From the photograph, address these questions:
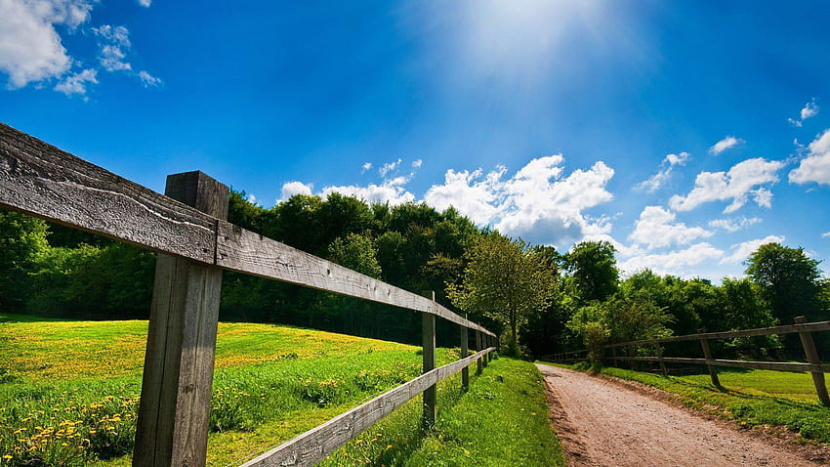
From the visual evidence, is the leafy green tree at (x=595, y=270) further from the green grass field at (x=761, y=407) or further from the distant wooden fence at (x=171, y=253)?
the distant wooden fence at (x=171, y=253)

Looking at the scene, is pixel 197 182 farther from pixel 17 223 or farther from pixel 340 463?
pixel 17 223

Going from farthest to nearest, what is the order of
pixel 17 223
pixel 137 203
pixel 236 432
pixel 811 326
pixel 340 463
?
1. pixel 17 223
2. pixel 811 326
3. pixel 236 432
4. pixel 340 463
5. pixel 137 203

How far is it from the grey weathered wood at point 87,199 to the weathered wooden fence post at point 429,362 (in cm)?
387

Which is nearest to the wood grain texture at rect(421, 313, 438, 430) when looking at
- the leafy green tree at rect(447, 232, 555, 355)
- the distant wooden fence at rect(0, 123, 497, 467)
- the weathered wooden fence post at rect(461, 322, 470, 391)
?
the weathered wooden fence post at rect(461, 322, 470, 391)

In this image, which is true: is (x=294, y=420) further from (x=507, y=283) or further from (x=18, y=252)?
(x=507, y=283)

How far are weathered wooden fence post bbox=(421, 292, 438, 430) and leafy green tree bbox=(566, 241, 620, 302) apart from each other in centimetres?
5171

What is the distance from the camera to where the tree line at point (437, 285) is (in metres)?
22.1

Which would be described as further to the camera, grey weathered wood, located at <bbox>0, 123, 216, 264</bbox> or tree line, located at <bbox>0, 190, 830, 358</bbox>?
tree line, located at <bbox>0, 190, 830, 358</bbox>

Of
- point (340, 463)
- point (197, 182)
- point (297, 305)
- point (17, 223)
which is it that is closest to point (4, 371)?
point (17, 223)

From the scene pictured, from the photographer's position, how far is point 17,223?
1343cm

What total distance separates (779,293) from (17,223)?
6390 centimetres

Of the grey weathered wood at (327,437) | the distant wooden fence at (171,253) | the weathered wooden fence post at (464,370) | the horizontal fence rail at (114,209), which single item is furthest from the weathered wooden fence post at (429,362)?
the horizontal fence rail at (114,209)

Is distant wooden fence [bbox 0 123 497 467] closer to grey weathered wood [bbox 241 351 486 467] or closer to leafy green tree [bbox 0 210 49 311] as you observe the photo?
grey weathered wood [bbox 241 351 486 467]

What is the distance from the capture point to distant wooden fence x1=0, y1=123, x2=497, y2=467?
3.19 ft
